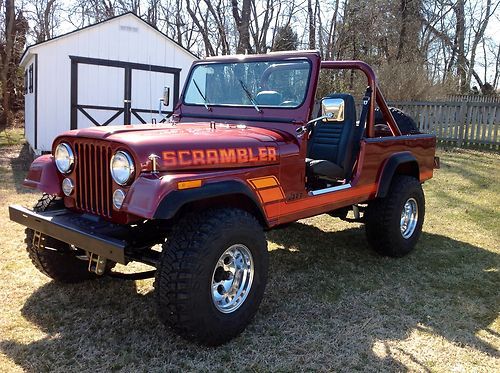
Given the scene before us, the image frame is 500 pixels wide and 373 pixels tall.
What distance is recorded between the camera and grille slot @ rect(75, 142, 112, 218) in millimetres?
3045

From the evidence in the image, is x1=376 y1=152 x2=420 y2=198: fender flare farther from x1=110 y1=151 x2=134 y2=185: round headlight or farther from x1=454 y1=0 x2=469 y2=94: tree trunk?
x1=454 y1=0 x2=469 y2=94: tree trunk

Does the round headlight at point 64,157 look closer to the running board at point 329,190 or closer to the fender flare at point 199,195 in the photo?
the fender flare at point 199,195

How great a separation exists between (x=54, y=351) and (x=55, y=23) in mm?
30178

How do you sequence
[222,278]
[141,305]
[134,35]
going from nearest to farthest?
[222,278], [141,305], [134,35]

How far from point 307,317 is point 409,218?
219 centimetres

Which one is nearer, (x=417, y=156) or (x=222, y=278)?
(x=222, y=278)

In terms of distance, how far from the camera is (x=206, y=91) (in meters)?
4.48

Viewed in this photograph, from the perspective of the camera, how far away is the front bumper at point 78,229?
2754 mm

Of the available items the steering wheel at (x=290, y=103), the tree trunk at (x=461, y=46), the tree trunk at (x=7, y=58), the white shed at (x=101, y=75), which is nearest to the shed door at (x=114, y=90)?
the white shed at (x=101, y=75)

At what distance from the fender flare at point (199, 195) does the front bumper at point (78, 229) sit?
335mm

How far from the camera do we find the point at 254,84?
4.17 metres

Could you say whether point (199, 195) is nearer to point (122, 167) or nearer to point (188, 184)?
point (188, 184)

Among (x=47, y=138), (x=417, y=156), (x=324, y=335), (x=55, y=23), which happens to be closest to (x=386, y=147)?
(x=417, y=156)

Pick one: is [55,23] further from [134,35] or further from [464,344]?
[464,344]
